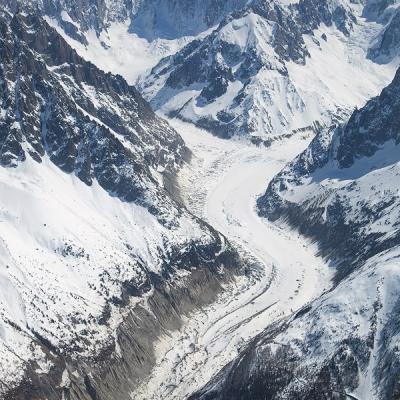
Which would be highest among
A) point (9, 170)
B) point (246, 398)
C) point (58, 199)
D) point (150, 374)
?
point (9, 170)

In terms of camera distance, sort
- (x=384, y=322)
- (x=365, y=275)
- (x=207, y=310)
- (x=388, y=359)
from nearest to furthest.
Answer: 1. (x=388, y=359)
2. (x=384, y=322)
3. (x=365, y=275)
4. (x=207, y=310)

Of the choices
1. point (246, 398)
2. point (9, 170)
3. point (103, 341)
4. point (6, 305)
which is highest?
point (9, 170)

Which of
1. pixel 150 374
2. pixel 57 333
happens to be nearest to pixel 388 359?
pixel 150 374

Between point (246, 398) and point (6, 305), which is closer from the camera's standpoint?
point (246, 398)

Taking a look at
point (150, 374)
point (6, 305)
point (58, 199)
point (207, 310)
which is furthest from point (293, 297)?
point (6, 305)

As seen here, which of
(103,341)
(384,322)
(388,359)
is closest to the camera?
(388,359)

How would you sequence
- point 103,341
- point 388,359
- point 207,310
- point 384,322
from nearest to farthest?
point 388,359 → point 384,322 → point 103,341 → point 207,310

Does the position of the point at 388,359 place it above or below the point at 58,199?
below

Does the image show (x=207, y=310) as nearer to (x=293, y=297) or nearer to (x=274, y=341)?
(x=293, y=297)

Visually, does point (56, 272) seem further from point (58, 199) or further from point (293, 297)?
point (293, 297)
